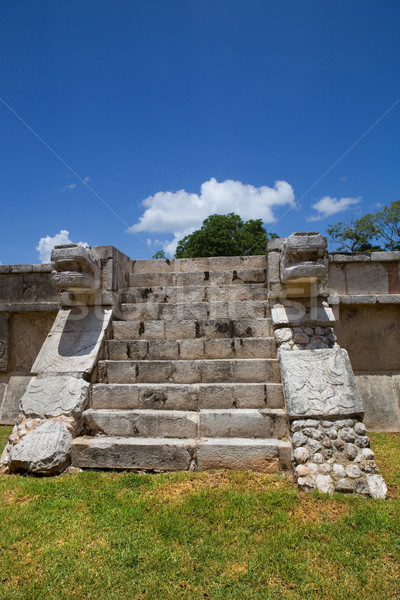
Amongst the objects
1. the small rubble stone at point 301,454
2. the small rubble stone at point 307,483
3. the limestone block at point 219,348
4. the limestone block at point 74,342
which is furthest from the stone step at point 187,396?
the small rubble stone at point 307,483

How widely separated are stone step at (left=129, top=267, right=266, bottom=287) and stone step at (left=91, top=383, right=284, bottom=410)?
190 centimetres

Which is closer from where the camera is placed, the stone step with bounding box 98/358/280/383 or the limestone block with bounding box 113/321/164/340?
the stone step with bounding box 98/358/280/383

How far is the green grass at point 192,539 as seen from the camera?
1.99 m

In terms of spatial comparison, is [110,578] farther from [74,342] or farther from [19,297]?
[19,297]

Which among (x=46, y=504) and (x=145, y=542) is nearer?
(x=145, y=542)

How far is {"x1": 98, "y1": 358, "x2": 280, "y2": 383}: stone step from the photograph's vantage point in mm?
4023

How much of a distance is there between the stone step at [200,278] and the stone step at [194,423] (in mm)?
2187

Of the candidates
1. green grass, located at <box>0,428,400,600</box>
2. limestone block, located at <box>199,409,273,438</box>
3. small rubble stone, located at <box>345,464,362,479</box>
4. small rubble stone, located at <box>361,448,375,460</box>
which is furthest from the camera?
limestone block, located at <box>199,409,273,438</box>

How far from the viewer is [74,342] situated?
438 cm

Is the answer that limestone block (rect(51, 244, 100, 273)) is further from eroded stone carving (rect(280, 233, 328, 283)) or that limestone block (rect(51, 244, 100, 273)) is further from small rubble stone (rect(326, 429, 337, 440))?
small rubble stone (rect(326, 429, 337, 440))

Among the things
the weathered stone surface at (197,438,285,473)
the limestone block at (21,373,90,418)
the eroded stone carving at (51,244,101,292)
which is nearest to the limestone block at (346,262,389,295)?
the weathered stone surface at (197,438,285,473)

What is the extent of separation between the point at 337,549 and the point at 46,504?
2.10 meters

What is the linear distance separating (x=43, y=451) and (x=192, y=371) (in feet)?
5.40

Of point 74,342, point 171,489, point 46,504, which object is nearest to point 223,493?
point 171,489
